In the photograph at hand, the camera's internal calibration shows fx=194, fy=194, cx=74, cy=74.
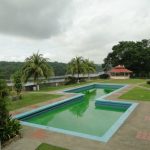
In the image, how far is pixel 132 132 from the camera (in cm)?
775

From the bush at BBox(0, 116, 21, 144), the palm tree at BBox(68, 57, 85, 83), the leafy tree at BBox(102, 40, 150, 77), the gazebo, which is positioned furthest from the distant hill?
the leafy tree at BBox(102, 40, 150, 77)

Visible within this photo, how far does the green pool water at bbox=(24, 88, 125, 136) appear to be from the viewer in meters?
10.0

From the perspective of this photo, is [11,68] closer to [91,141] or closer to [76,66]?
[76,66]

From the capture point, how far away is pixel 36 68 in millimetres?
20594

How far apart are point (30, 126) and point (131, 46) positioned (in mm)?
35892

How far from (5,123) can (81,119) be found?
5.45 m

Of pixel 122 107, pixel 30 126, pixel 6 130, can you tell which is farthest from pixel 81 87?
pixel 6 130

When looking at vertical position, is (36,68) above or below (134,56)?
below

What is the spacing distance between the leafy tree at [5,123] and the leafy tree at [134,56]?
1368 inches

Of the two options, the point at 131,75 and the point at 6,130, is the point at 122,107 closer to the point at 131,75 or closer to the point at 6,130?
the point at 6,130

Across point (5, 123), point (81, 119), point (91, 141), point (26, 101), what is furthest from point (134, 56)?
point (5, 123)

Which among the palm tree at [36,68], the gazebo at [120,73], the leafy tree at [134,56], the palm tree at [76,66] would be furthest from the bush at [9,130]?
the leafy tree at [134,56]

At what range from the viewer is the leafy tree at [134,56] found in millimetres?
38938

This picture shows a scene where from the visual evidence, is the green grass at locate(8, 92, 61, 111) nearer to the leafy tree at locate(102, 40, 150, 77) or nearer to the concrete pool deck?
the concrete pool deck
